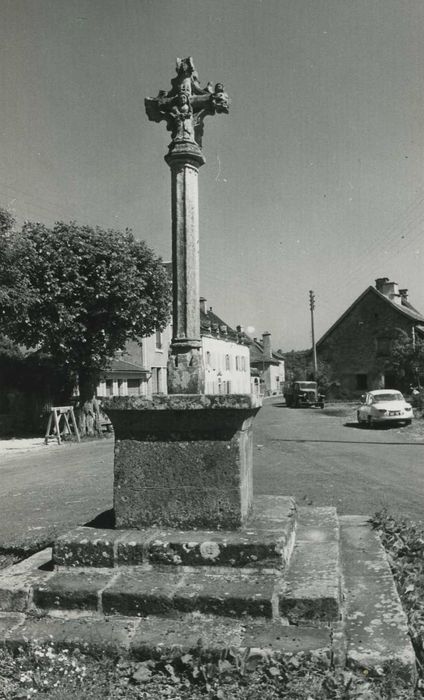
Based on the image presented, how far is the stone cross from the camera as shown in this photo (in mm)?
4508

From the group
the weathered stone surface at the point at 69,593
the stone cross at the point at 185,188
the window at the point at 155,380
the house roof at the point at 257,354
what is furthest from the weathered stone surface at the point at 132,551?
the house roof at the point at 257,354

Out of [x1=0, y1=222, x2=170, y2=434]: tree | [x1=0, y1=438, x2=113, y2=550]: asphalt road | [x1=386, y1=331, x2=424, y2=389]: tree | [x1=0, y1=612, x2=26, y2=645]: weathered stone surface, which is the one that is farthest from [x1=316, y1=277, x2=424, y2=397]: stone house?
[x1=0, y1=612, x2=26, y2=645]: weathered stone surface

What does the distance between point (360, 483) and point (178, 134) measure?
7.04 m

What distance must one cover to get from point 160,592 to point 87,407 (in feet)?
70.2

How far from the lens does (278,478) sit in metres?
10.5

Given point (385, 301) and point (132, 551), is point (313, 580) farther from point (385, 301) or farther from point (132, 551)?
point (385, 301)

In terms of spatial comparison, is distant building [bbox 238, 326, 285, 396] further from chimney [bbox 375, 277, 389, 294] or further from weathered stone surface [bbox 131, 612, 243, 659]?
weathered stone surface [bbox 131, 612, 243, 659]

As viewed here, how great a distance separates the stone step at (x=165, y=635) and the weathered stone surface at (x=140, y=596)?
0.16ft

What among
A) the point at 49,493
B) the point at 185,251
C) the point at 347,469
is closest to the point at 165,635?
the point at 185,251

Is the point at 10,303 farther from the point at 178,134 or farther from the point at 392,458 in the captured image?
the point at 178,134

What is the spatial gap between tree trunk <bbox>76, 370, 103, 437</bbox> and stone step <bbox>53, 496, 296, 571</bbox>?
20.2 metres

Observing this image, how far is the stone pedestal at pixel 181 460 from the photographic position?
3994 millimetres

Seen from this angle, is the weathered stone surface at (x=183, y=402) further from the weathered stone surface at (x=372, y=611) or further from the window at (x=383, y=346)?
the window at (x=383, y=346)

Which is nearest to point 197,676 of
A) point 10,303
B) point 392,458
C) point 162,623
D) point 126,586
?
point 162,623
